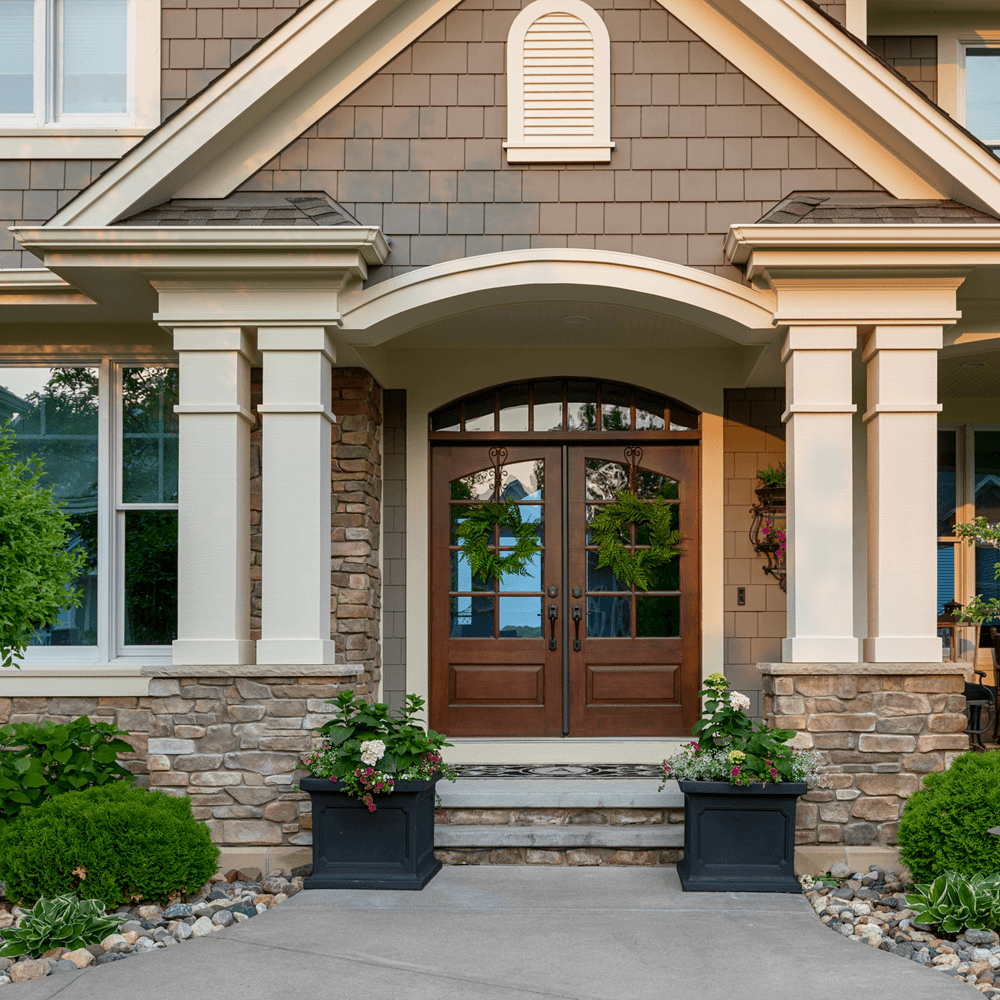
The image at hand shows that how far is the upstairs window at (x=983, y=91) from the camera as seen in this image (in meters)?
7.17

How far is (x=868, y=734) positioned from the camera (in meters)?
5.27

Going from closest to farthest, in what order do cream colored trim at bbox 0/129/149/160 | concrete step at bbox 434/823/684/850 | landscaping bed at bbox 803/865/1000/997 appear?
1. landscaping bed at bbox 803/865/1000/997
2. concrete step at bbox 434/823/684/850
3. cream colored trim at bbox 0/129/149/160

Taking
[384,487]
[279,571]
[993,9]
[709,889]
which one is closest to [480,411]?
[384,487]

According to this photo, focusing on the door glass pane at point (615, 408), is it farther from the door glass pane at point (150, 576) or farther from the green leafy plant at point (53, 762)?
the green leafy plant at point (53, 762)

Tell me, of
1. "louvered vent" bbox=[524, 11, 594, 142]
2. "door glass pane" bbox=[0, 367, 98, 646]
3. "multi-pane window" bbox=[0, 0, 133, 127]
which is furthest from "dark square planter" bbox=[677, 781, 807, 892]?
"multi-pane window" bbox=[0, 0, 133, 127]

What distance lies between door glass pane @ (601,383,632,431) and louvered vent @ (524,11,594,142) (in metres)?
1.96

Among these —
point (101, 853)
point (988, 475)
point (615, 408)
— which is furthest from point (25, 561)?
point (988, 475)

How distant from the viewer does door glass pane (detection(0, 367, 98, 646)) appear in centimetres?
659

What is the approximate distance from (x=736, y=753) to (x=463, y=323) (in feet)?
9.95

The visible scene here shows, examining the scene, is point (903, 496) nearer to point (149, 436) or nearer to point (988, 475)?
point (988, 475)

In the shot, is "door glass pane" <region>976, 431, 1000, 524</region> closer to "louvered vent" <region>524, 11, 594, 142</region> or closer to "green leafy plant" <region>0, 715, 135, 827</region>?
"louvered vent" <region>524, 11, 594, 142</region>

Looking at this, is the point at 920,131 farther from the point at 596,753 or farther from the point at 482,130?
the point at 596,753

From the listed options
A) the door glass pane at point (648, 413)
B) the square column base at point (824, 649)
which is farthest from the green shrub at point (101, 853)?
the door glass pane at point (648, 413)

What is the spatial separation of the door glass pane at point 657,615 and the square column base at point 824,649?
6.06ft
